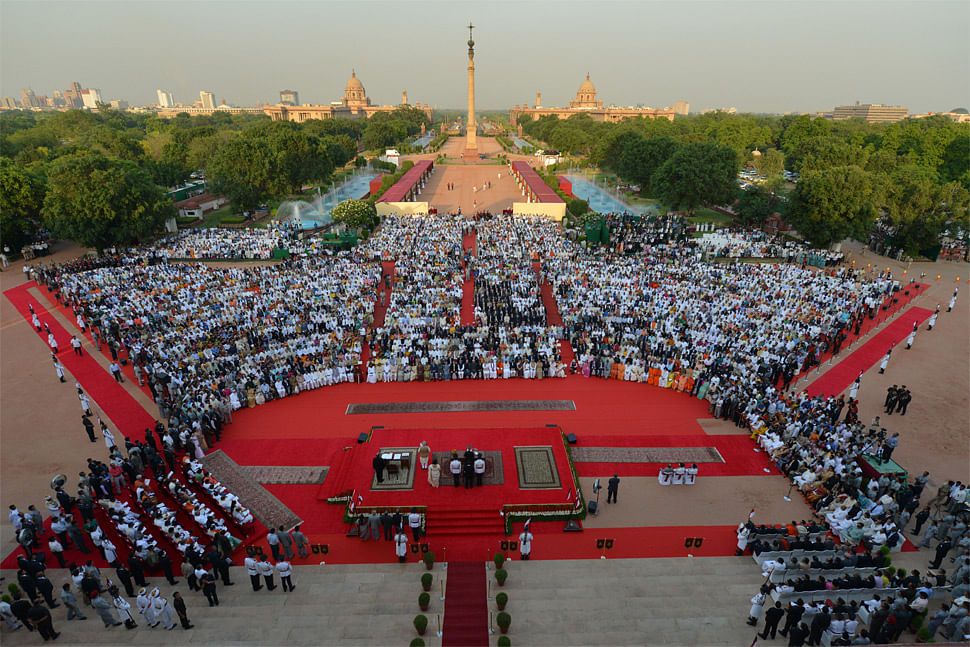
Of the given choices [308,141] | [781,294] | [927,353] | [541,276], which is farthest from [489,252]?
[308,141]

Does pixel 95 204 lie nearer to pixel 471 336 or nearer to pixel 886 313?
pixel 471 336

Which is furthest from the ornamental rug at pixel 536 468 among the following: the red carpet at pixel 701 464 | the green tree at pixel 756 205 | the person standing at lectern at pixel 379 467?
the green tree at pixel 756 205

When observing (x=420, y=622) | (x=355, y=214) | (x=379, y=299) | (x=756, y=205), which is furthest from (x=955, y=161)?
(x=420, y=622)

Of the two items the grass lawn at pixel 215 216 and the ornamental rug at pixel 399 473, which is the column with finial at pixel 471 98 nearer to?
the grass lawn at pixel 215 216

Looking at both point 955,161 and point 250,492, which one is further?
point 955,161

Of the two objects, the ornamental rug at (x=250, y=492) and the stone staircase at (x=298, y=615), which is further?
the ornamental rug at (x=250, y=492)
